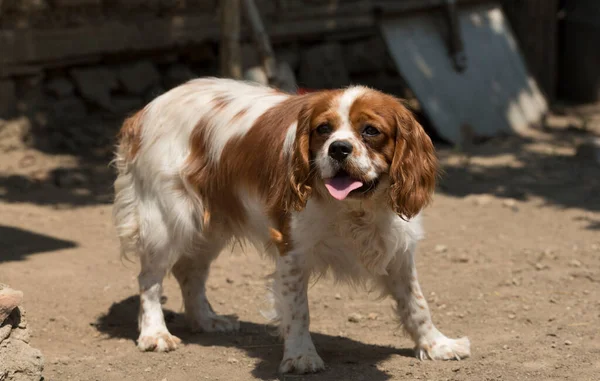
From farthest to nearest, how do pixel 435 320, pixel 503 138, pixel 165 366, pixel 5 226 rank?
pixel 503 138
pixel 5 226
pixel 435 320
pixel 165 366

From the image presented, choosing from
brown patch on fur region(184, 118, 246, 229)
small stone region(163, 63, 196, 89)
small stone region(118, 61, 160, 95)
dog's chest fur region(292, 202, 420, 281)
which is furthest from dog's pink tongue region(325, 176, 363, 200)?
small stone region(163, 63, 196, 89)

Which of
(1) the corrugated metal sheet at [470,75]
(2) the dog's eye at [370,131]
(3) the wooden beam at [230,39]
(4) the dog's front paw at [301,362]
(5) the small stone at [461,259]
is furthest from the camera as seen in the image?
(1) the corrugated metal sheet at [470,75]

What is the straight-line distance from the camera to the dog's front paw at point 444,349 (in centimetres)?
497

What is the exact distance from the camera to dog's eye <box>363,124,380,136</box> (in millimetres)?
4398

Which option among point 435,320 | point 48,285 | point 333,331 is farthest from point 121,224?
point 435,320

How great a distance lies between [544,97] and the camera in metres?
11.8

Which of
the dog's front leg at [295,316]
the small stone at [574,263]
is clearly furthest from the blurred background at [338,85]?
the dog's front leg at [295,316]

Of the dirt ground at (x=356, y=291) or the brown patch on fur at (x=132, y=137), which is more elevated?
the brown patch on fur at (x=132, y=137)

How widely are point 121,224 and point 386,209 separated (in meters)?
1.66

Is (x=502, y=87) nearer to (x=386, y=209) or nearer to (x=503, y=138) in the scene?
(x=503, y=138)

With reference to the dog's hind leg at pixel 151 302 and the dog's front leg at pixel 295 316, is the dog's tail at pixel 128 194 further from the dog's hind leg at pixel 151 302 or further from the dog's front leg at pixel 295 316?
A: the dog's front leg at pixel 295 316

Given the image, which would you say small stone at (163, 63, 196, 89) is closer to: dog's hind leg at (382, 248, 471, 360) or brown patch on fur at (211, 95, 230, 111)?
brown patch on fur at (211, 95, 230, 111)

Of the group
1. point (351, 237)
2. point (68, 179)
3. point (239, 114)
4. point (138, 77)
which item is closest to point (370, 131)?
point (351, 237)

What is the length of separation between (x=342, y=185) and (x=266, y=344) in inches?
56.4
